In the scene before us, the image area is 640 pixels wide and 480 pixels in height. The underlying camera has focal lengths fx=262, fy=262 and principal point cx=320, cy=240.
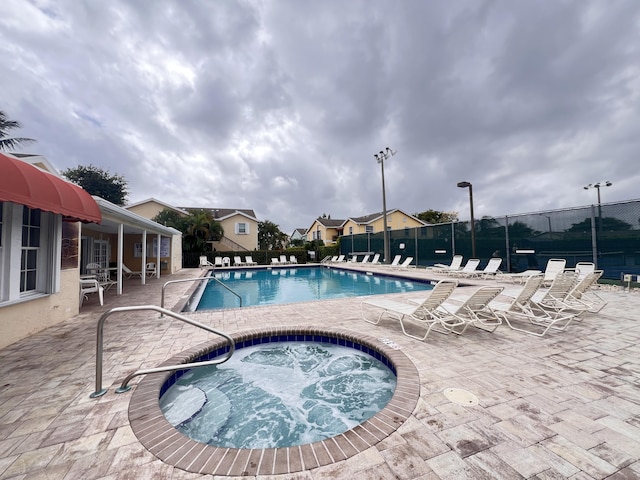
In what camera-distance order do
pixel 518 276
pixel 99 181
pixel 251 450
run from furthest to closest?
pixel 99 181
pixel 518 276
pixel 251 450

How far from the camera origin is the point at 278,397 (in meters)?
3.20

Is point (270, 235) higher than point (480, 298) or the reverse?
higher

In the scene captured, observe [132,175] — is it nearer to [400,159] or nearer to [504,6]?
[400,159]

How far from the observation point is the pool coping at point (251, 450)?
177cm

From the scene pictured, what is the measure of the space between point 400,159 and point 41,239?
20254 millimetres

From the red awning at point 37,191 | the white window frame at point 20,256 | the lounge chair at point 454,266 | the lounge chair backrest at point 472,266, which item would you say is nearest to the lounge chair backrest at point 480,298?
the red awning at point 37,191

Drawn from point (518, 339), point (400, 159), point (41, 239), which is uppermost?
point (400, 159)

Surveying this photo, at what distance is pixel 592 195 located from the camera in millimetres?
26172

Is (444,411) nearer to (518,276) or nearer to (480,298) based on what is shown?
(480,298)

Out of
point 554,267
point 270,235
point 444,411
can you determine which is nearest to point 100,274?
point 444,411

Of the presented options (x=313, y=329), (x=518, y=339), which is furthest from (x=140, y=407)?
(x=518, y=339)

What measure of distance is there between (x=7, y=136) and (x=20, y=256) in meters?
26.7

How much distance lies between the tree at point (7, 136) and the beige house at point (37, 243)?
23798mm

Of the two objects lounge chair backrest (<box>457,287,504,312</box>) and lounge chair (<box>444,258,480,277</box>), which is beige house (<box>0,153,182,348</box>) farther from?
lounge chair (<box>444,258,480,277</box>)
